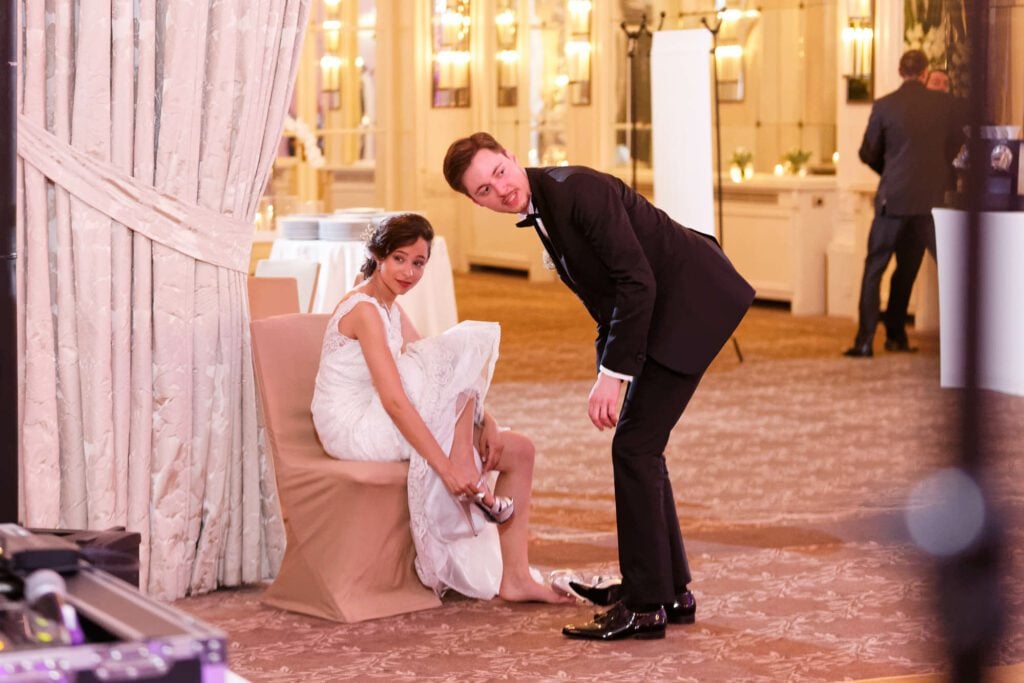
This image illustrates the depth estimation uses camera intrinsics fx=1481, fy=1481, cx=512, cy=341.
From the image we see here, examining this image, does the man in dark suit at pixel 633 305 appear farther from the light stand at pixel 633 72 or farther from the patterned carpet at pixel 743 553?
the light stand at pixel 633 72

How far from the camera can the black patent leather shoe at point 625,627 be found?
3.63m

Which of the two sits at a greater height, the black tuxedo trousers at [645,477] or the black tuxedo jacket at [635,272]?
the black tuxedo jacket at [635,272]

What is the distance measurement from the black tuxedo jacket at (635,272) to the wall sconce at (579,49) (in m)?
10.4

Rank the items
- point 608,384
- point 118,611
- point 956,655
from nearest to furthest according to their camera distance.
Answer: point 956,655 → point 118,611 → point 608,384

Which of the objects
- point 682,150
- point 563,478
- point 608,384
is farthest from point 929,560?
point 682,150

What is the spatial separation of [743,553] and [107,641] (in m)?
3.49

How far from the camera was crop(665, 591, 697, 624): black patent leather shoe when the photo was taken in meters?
3.79

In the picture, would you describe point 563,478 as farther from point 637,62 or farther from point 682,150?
point 637,62

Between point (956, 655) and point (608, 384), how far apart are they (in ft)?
8.53

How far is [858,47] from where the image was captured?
11.1m

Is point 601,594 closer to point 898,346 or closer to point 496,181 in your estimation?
point 496,181

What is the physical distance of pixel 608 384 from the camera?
3445 millimetres

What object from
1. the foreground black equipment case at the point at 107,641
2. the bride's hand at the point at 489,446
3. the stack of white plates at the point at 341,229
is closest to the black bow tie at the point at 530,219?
the bride's hand at the point at 489,446

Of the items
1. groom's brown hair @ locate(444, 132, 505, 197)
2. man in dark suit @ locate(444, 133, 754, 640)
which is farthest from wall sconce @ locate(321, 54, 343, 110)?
groom's brown hair @ locate(444, 132, 505, 197)
